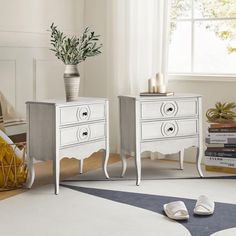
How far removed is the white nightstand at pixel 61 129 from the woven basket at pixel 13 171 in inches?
3.5

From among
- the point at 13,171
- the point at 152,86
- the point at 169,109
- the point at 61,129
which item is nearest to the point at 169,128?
the point at 169,109

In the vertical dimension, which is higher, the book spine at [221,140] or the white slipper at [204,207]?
the book spine at [221,140]

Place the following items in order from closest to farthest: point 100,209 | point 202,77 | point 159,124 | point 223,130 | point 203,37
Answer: point 100,209 → point 159,124 → point 223,130 → point 202,77 → point 203,37

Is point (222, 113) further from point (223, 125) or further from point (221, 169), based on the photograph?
point (221, 169)

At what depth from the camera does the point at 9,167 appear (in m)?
3.50

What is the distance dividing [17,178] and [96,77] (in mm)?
1606

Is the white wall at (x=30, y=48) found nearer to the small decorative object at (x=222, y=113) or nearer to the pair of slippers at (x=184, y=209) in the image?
the small decorative object at (x=222, y=113)

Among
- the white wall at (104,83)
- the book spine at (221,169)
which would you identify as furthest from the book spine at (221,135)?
the white wall at (104,83)

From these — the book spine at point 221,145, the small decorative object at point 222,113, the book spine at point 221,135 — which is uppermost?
the small decorative object at point 222,113

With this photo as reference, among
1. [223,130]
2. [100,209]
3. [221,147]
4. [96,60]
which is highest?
[96,60]

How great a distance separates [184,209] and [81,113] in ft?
3.42

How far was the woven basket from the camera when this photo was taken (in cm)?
350

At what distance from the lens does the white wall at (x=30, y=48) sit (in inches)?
159

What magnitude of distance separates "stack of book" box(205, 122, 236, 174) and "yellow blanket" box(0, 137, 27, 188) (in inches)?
56.0
